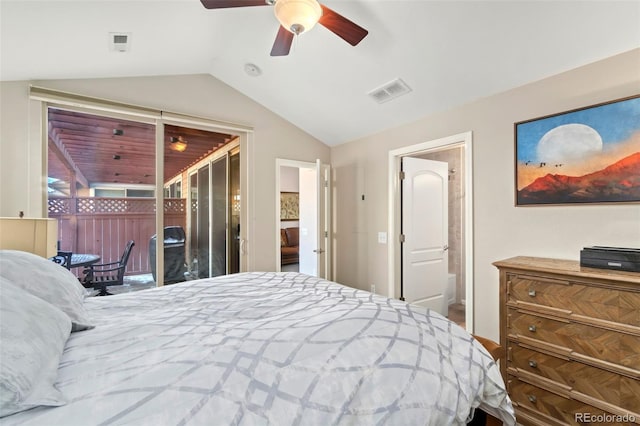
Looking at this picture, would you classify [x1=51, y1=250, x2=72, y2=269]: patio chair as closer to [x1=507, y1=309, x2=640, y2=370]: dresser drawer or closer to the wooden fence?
the wooden fence

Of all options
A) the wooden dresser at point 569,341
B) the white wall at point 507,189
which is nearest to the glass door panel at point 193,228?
the white wall at point 507,189

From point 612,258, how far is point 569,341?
1.79ft

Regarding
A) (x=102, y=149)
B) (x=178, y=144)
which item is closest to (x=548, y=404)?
(x=178, y=144)

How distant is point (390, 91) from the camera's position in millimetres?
2838

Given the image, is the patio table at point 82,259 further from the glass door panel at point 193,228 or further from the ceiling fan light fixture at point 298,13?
the ceiling fan light fixture at point 298,13

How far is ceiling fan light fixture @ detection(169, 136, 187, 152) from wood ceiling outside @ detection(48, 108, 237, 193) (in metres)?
0.06

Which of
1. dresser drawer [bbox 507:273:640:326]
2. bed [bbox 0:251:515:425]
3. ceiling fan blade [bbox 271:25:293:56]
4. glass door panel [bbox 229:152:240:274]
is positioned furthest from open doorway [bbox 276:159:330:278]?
bed [bbox 0:251:515:425]

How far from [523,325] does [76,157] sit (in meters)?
4.28

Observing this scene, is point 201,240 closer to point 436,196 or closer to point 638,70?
point 436,196

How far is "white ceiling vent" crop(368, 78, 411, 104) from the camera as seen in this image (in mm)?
2704

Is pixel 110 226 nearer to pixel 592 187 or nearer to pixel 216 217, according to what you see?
pixel 216 217

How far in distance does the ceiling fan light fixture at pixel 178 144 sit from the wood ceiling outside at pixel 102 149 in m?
0.06

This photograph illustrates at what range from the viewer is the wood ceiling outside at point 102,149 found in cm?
276

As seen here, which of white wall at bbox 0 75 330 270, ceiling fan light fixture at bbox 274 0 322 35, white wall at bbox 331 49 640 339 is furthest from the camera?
white wall at bbox 0 75 330 270
